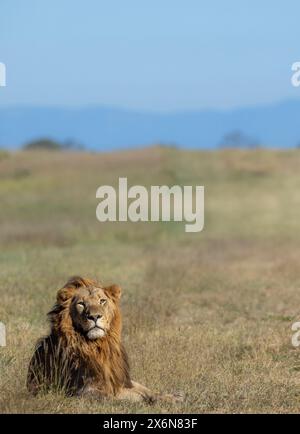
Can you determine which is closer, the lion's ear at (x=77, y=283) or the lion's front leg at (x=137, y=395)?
the lion's ear at (x=77, y=283)

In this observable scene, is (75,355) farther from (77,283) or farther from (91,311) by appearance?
(77,283)

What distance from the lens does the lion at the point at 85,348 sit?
10.1 metres

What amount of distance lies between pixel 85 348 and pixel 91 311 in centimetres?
39

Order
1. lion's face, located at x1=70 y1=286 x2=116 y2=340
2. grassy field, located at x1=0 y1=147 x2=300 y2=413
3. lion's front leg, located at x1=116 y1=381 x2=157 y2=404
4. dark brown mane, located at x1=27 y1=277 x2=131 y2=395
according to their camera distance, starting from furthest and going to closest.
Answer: grassy field, located at x1=0 y1=147 x2=300 y2=413, lion's front leg, located at x1=116 y1=381 x2=157 y2=404, dark brown mane, located at x1=27 y1=277 x2=131 y2=395, lion's face, located at x1=70 y1=286 x2=116 y2=340

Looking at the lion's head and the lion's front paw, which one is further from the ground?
the lion's head

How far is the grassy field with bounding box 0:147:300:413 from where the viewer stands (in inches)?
444

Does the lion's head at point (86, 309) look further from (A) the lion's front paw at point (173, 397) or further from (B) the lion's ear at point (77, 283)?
(A) the lion's front paw at point (173, 397)

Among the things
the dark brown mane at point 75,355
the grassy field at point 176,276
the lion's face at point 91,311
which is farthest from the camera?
the grassy field at point 176,276

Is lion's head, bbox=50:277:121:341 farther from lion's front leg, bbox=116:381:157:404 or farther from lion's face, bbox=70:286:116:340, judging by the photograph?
lion's front leg, bbox=116:381:157:404

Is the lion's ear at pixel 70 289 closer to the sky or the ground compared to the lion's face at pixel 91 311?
closer to the sky

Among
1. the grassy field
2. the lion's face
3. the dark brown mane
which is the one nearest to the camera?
the lion's face

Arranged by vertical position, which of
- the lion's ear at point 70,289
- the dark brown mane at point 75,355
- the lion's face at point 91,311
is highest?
the lion's ear at point 70,289

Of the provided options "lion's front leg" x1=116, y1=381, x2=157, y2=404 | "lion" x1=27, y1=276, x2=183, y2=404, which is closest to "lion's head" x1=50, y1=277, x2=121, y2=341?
"lion" x1=27, y1=276, x2=183, y2=404

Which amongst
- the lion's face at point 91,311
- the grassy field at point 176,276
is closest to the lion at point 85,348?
the lion's face at point 91,311
